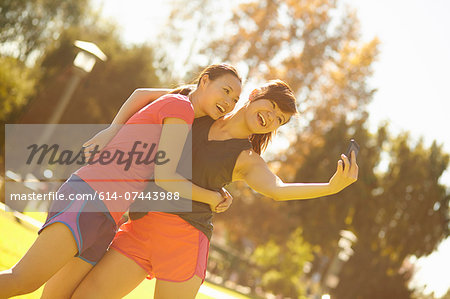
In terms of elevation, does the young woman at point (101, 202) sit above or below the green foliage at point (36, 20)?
A: below

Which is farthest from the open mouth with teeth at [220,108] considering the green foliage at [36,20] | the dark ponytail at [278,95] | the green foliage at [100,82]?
the green foliage at [36,20]

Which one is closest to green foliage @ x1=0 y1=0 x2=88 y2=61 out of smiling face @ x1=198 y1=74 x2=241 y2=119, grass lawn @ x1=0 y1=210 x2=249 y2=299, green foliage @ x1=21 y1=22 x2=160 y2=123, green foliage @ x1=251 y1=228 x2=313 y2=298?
green foliage @ x1=21 y1=22 x2=160 y2=123

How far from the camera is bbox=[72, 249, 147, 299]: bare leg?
2938mm

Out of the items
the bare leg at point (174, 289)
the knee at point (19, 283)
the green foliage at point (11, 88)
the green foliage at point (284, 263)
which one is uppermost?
the green foliage at point (11, 88)

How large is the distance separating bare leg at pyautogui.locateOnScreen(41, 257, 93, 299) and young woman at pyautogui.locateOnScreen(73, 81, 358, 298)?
5cm

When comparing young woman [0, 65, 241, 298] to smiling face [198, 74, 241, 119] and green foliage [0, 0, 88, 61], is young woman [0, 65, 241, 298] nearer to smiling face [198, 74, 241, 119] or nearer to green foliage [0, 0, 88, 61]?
smiling face [198, 74, 241, 119]

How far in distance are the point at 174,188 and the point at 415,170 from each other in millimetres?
21044

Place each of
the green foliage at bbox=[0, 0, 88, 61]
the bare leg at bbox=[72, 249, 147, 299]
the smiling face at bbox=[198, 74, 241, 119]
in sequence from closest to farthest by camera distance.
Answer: the bare leg at bbox=[72, 249, 147, 299], the smiling face at bbox=[198, 74, 241, 119], the green foliage at bbox=[0, 0, 88, 61]

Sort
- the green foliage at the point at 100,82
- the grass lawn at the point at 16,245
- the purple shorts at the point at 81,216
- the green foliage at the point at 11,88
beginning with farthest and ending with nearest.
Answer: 1. the green foliage at the point at 100,82
2. the green foliage at the point at 11,88
3. the grass lawn at the point at 16,245
4. the purple shorts at the point at 81,216

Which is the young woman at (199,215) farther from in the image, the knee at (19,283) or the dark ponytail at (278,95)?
the knee at (19,283)

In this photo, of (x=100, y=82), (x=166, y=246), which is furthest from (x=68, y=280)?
(x=100, y=82)

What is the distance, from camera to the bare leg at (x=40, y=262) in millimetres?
2494

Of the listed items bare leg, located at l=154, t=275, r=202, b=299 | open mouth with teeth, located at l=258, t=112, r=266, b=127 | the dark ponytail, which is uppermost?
the dark ponytail

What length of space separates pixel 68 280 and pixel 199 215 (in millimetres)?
869
